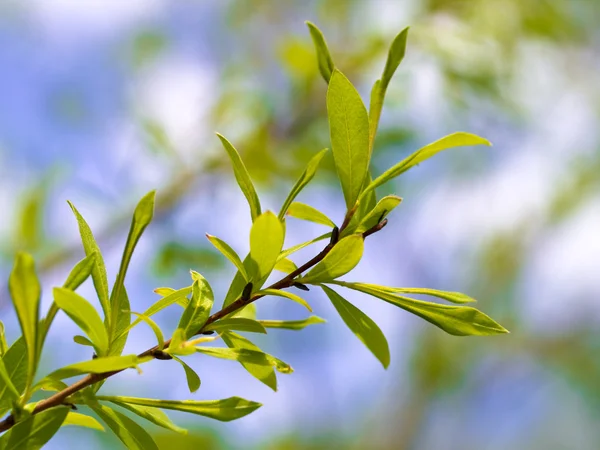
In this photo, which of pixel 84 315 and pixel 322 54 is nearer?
pixel 84 315

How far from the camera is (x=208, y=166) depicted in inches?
54.0

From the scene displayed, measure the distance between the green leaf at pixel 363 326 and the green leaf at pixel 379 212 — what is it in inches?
1.6

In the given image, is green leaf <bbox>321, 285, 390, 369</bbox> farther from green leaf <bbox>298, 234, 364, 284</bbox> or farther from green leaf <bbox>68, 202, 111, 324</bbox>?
green leaf <bbox>68, 202, 111, 324</bbox>

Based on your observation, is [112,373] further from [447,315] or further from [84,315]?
[447,315]

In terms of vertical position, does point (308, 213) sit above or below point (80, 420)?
above

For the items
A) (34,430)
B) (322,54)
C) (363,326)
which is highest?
(322,54)

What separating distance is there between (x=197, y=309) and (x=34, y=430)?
3.7 inches

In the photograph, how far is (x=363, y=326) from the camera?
1.18ft

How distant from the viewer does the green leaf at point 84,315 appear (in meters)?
0.27

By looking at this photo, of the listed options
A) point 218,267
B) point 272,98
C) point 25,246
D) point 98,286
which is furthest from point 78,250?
point 98,286

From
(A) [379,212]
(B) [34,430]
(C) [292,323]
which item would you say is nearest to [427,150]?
(A) [379,212]

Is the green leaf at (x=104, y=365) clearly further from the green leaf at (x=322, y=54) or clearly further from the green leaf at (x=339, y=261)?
the green leaf at (x=322, y=54)

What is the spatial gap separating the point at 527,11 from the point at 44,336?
167 cm

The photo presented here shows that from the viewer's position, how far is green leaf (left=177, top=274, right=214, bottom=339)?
0.32 meters
